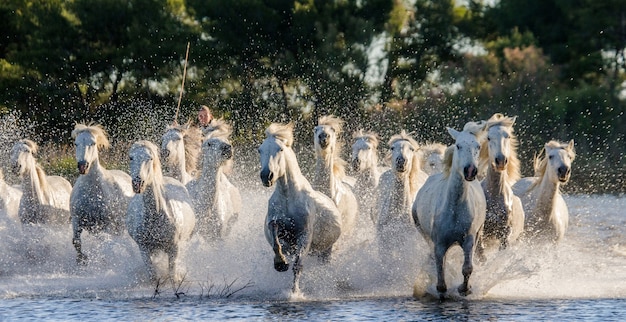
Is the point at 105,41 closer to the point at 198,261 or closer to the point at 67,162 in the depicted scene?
the point at 67,162

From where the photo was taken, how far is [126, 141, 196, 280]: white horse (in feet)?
39.1

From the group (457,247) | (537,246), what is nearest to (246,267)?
(457,247)

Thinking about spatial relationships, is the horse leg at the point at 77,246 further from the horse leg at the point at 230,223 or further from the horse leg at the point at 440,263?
the horse leg at the point at 440,263

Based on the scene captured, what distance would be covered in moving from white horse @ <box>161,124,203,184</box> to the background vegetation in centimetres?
1666

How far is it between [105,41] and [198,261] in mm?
23782

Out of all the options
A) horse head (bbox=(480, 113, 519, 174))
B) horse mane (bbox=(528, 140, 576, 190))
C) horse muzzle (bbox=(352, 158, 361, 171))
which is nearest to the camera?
horse head (bbox=(480, 113, 519, 174))

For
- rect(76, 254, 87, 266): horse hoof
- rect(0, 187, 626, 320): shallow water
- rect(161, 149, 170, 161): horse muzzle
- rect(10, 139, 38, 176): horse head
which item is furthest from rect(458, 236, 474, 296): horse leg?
rect(10, 139, 38, 176): horse head

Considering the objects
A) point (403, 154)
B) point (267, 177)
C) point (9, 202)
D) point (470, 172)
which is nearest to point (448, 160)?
point (470, 172)

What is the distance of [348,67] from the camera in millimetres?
34938

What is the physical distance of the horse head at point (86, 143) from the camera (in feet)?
43.1

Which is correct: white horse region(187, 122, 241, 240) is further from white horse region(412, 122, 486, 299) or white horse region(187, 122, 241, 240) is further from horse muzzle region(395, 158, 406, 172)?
white horse region(412, 122, 486, 299)

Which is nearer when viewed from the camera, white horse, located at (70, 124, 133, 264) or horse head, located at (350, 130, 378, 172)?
white horse, located at (70, 124, 133, 264)

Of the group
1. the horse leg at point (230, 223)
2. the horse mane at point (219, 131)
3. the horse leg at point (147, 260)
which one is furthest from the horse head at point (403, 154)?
the horse leg at point (147, 260)

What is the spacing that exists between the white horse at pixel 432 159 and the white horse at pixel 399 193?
2051 millimetres
